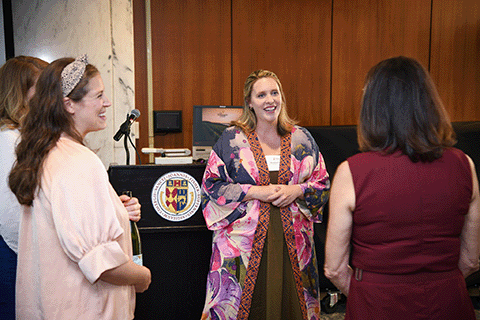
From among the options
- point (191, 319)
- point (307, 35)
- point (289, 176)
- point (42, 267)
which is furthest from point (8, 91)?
point (307, 35)

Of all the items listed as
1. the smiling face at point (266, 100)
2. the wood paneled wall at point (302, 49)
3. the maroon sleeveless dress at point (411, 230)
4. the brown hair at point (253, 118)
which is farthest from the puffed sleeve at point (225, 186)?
the wood paneled wall at point (302, 49)

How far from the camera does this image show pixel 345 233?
1.22 meters

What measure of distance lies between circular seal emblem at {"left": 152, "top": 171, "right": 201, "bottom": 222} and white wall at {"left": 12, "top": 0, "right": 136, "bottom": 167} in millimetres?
814

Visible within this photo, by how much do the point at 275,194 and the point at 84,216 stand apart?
122 cm

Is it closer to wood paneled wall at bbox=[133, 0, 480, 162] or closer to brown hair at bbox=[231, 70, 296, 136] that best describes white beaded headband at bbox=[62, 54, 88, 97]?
brown hair at bbox=[231, 70, 296, 136]

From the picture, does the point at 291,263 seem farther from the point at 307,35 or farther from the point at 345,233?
the point at 307,35

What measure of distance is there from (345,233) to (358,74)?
335 centimetres

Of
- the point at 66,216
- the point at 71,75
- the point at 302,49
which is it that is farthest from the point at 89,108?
the point at 302,49

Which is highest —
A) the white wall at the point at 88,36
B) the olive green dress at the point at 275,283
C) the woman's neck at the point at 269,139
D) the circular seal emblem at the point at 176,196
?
the white wall at the point at 88,36

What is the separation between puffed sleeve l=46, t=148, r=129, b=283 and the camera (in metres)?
1.12

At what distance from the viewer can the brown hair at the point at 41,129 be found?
1.17m

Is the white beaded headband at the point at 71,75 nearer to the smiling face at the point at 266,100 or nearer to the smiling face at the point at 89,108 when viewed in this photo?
the smiling face at the point at 89,108

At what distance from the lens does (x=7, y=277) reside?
176cm

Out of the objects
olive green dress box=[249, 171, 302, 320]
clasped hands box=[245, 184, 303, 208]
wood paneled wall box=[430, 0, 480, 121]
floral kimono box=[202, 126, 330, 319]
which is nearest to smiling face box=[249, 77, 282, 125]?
floral kimono box=[202, 126, 330, 319]
